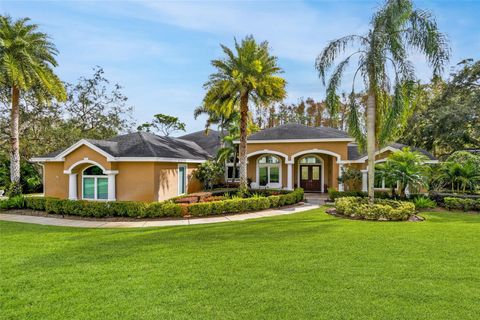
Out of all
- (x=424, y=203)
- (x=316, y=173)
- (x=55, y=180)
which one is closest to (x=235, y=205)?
(x=424, y=203)

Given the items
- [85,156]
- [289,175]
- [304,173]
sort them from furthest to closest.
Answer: [304,173] < [289,175] < [85,156]

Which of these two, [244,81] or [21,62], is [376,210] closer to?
[244,81]

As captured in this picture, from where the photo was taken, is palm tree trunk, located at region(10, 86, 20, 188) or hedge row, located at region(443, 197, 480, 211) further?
palm tree trunk, located at region(10, 86, 20, 188)

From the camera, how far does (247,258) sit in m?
7.57

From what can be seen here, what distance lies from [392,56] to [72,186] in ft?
66.6

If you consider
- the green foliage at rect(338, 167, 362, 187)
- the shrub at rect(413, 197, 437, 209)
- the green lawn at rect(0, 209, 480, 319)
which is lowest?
the green lawn at rect(0, 209, 480, 319)

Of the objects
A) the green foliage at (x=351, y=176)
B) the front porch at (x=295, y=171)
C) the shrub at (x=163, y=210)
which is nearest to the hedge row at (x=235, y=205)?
the shrub at (x=163, y=210)

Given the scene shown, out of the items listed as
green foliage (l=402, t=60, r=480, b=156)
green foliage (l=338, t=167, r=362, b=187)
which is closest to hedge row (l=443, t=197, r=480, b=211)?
green foliage (l=338, t=167, r=362, b=187)

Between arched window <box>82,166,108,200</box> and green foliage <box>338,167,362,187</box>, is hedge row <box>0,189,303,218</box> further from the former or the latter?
green foliage <box>338,167,362,187</box>

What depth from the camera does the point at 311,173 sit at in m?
26.5

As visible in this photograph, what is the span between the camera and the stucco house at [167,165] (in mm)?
18000

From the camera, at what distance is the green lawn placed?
4.98 m

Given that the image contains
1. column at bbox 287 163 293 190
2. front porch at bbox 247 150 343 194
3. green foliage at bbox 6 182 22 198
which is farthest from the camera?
Result: front porch at bbox 247 150 343 194

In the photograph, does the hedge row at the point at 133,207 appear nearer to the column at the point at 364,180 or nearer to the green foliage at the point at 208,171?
the green foliage at the point at 208,171
